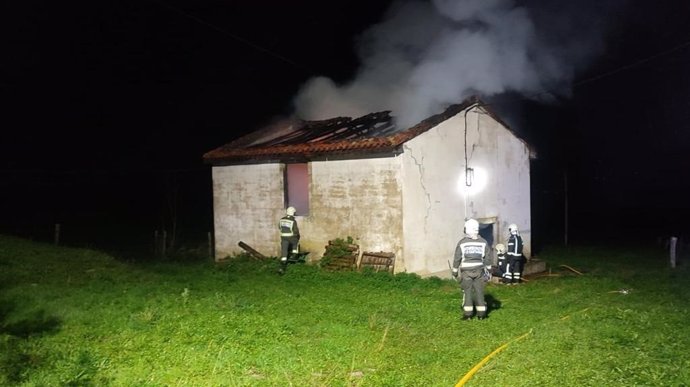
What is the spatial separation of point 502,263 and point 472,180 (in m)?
2.70

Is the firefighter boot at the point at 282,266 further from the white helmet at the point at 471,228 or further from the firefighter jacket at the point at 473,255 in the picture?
the white helmet at the point at 471,228

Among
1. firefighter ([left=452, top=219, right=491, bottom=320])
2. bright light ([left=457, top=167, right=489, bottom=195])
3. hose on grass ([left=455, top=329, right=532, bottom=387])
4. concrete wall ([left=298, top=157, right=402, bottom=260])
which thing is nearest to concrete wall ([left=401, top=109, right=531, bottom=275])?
bright light ([left=457, top=167, right=489, bottom=195])

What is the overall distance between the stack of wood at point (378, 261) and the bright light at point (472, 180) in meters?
3.30

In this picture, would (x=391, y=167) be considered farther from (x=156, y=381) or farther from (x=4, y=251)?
(x=4, y=251)

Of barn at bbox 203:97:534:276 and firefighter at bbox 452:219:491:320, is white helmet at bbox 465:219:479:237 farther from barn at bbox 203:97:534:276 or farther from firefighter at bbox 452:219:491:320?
barn at bbox 203:97:534:276

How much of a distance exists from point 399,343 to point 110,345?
4.33 m

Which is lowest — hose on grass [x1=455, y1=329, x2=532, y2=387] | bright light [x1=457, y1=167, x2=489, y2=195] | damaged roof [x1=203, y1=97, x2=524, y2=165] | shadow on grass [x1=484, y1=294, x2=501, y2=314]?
shadow on grass [x1=484, y1=294, x2=501, y2=314]

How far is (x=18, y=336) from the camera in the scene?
7.47 meters

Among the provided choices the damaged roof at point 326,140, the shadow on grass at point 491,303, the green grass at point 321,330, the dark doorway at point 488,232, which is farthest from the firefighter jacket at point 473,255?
the dark doorway at point 488,232

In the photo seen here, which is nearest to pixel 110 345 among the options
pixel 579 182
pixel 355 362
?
pixel 355 362

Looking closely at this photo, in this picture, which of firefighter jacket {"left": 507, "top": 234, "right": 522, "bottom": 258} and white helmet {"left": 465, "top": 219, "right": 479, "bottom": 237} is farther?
firefighter jacket {"left": 507, "top": 234, "right": 522, "bottom": 258}

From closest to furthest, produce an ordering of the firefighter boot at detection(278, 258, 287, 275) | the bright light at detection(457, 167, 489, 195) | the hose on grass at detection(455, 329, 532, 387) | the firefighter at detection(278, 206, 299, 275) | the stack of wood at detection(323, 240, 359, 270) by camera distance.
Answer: the hose on grass at detection(455, 329, 532, 387) → the stack of wood at detection(323, 240, 359, 270) → the firefighter boot at detection(278, 258, 287, 275) → the firefighter at detection(278, 206, 299, 275) → the bright light at detection(457, 167, 489, 195)

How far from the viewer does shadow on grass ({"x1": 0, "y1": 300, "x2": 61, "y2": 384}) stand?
613 centimetres

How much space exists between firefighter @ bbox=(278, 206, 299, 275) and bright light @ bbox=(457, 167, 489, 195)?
503 cm
